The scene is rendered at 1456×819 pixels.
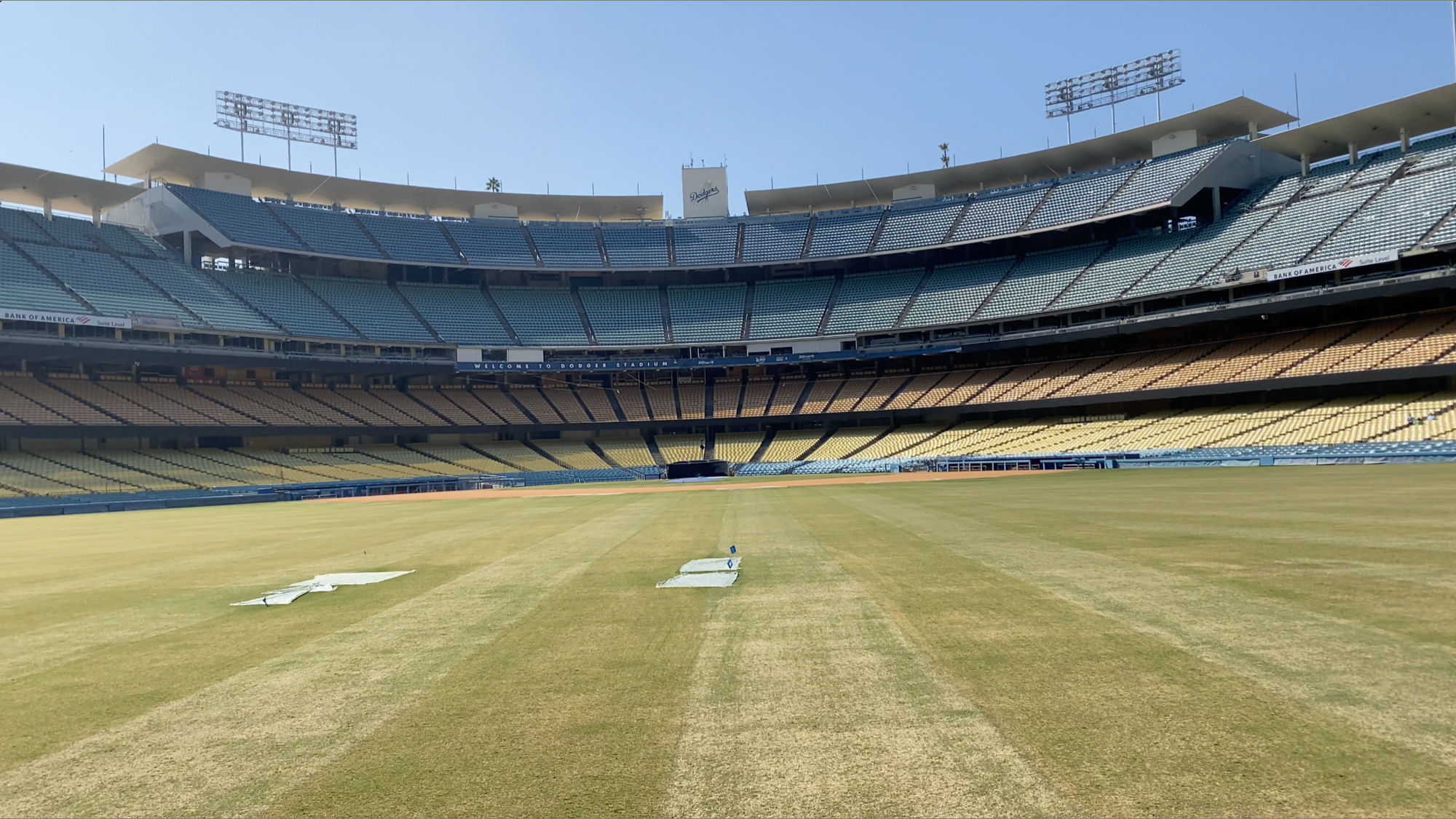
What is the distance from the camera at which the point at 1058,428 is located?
186 ft

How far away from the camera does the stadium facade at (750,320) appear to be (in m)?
47.6

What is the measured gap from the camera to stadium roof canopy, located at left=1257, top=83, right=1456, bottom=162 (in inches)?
1992

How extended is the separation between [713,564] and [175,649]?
22.3 ft

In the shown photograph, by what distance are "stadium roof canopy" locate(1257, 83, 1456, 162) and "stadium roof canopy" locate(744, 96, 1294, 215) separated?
113 inches

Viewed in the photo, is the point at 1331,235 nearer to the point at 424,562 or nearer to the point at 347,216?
the point at 424,562

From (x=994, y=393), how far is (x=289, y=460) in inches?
2051

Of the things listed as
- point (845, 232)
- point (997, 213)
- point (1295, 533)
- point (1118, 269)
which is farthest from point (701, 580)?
point (845, 232)

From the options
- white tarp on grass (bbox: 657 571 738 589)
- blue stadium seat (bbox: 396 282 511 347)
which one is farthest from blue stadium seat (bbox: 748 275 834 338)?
white tarp on grass (bbox: 657 571 738 589)

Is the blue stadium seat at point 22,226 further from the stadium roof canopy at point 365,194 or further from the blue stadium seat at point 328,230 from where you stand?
the blue stadium seat at point 328,230

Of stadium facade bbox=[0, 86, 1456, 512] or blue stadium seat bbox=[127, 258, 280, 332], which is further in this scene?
blue stadium seat bbox=[127, 258, 280, 332]

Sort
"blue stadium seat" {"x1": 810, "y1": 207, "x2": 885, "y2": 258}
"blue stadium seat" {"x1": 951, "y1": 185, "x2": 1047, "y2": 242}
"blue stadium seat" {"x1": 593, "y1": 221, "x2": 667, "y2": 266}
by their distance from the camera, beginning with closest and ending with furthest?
1. "blue stadium seat" {"x1": 951, "y1": 185, "x2": 1047, "y2": 242}
2. "blue stadium seat" {"x1": 810, "y1": 207, "x2": 885, "y2": 258}
3. "blue stadium seat" {"x1": 593, "y1": 221, "x2": 667, "y2": 266}

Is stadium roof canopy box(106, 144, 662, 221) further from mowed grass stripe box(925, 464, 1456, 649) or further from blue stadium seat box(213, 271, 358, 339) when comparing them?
mowed grass stripe box(925, 464, 1456, 649)

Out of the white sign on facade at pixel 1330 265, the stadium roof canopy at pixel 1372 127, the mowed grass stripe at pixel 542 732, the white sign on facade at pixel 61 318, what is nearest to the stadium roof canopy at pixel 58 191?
the white sign on facade at pixel 61 318

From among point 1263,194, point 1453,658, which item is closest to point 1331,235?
point 1263,194
